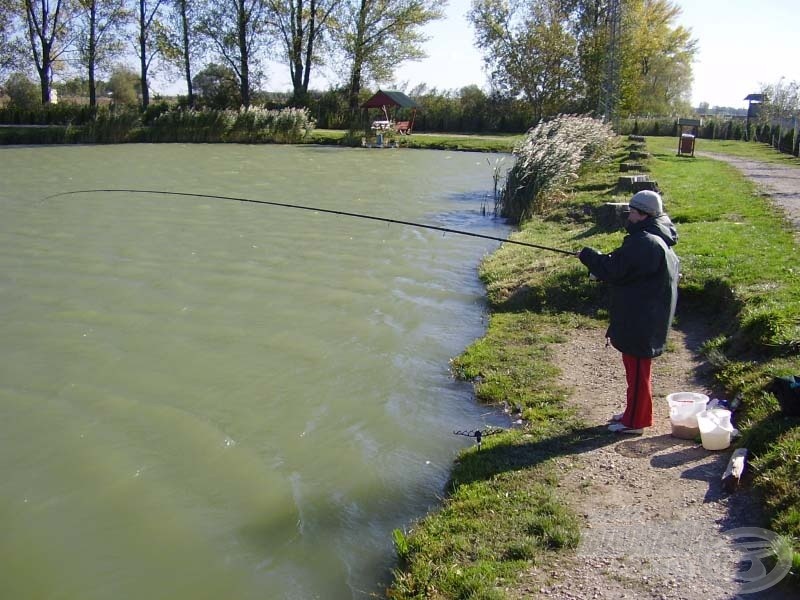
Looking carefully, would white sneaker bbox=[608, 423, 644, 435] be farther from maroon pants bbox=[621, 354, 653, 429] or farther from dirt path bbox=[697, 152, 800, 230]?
dirt path bbox=[697, 152, 800, 230]

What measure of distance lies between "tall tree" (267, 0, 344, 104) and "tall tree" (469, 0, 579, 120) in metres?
11.4

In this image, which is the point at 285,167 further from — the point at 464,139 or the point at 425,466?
the point at 425,466

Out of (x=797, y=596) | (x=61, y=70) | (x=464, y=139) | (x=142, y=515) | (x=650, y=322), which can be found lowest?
(x=142, y=515)

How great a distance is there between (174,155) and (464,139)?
17082mm

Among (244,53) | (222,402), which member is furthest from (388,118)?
(222,402)

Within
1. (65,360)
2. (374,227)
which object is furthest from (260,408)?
(374,227)

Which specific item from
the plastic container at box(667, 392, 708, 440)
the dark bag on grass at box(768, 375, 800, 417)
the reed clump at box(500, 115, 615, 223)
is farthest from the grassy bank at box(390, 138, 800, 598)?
the reed clump at box(500, 115, 615, 223)

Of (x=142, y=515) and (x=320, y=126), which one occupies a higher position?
(x=320, y=126)

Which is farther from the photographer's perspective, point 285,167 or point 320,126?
point 320,126

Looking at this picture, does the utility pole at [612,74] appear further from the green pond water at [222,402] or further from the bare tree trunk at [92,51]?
the bare tree trunk at [92,51]


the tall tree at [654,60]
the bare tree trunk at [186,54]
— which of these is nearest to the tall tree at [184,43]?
the bare tree trunk at [186,54]

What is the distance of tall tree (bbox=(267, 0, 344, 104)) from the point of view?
167 feet

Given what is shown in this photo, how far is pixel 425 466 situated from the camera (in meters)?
5.55

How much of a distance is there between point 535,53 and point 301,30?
16.4 metres
